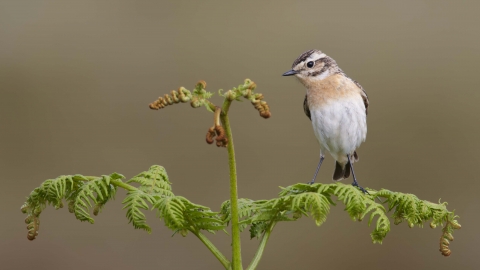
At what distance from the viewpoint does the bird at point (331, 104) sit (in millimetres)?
3842

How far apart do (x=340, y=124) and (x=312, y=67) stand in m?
0.44

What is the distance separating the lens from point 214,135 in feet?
5.21

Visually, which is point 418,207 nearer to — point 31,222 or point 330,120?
point 31,222

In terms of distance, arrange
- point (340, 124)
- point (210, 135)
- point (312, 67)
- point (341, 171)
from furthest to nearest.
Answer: point (341, 171), point (312, 67), point (340, 124), point (210, 135)

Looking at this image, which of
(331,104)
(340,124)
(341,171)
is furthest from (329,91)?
(341,171)

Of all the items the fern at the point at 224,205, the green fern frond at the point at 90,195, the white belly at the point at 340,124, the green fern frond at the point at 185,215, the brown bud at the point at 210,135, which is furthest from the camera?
the white belly at the point at 340,124

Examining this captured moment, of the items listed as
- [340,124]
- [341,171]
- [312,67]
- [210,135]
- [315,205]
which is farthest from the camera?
[341,171]

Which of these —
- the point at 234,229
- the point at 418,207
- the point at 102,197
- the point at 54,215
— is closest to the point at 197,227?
the point at 234,229

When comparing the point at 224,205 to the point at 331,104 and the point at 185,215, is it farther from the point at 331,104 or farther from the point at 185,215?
the point at 331,104

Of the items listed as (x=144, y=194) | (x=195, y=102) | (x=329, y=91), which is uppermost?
(x=329, y=91)

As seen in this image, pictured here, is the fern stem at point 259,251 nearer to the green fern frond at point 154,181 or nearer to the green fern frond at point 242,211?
the green fern frond at point 242,211

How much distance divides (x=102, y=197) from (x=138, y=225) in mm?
168

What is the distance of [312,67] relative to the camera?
396cm

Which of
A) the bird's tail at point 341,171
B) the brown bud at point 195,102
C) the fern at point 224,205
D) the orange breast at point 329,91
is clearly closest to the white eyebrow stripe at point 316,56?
the orange breast at point 329,91
